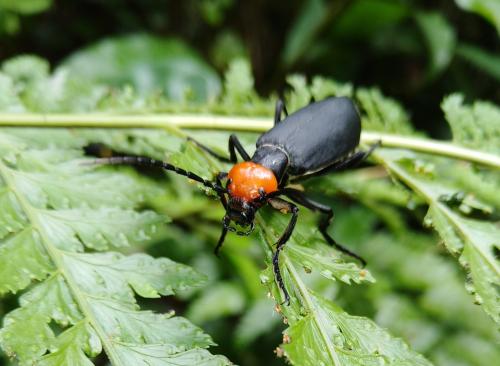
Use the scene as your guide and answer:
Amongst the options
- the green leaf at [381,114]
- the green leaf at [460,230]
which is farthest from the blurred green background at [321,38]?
the green leaf at [460,230]

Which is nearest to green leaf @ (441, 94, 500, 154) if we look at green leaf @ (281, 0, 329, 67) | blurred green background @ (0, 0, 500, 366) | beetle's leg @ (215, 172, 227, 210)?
blurred green background @ (0, 0, 500, 366)

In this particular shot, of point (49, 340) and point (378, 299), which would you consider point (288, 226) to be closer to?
point (49, 340)

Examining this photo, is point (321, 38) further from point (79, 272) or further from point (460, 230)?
point (79, 272)

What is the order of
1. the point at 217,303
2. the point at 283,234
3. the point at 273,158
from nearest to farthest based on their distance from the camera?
1. the point at 283,234
2. the point at 273,158
3. the point at 217,303

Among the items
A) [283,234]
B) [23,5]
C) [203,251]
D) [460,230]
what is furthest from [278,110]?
[23,5]

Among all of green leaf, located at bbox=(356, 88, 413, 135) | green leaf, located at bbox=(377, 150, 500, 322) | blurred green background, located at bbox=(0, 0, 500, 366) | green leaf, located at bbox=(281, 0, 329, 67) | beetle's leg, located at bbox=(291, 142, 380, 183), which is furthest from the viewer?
green leaf, located at bbox=(281, 0, 329, 67)

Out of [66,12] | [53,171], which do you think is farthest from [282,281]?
[66,12]

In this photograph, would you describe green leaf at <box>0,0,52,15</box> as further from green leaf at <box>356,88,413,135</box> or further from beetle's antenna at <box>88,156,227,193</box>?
green leaf at <box>356,88,413,135</box>

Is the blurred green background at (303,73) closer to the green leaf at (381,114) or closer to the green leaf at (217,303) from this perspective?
the green leaf at (217,303)
